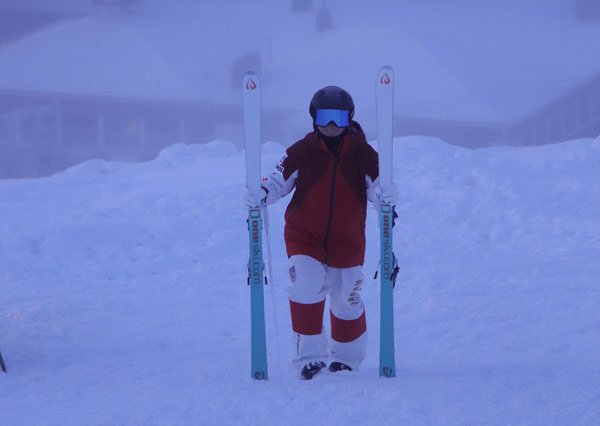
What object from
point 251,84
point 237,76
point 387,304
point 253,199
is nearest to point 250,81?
point 251,84

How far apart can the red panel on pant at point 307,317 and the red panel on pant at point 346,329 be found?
102 millimetres

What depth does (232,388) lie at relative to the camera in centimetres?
365

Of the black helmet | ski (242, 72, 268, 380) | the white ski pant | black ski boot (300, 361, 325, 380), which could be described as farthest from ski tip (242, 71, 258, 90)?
black ski boot (300, 361, 325, 380)

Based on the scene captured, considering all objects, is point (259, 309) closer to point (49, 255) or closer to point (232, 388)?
point (232, 388)

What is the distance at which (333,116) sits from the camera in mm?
3717

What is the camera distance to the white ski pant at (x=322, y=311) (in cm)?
384

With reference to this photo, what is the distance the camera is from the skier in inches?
148

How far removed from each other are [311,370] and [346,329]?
291 mm

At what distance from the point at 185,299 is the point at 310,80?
97.7 feet

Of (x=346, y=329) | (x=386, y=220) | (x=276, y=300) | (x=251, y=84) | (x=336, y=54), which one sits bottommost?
(x=276, y=300)

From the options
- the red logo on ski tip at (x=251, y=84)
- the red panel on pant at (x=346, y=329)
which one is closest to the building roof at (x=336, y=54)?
the red panel on pant at (x=346, y=329)

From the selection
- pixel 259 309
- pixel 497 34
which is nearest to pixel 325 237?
pixel 259 309

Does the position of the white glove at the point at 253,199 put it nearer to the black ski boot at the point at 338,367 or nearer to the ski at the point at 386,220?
the ski at the point at 386,220

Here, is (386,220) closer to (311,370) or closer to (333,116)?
(333,116)
